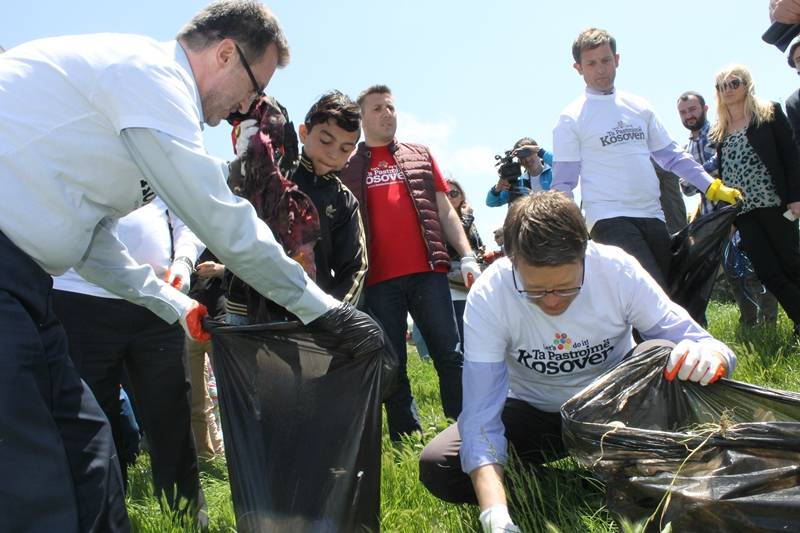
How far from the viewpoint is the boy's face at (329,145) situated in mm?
3430

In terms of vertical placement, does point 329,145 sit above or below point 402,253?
above

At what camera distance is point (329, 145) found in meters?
3.45

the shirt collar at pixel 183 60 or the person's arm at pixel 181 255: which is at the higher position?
the shirt collar at pixel 183 60

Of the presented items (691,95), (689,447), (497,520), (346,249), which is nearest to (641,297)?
(689,447)

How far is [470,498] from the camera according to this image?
2674 millimetres

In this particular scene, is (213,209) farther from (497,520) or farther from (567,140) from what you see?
(567,140)

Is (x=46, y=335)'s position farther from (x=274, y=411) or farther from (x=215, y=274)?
(x=215, y=274)

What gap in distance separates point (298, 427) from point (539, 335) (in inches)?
34.0

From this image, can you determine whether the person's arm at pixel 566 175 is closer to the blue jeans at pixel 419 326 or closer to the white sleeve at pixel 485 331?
the blue jeans at pixel 419 326

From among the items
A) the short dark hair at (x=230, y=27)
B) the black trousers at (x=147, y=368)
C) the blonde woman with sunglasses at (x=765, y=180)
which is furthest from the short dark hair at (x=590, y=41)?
the black trousers at (x=147, y=368)

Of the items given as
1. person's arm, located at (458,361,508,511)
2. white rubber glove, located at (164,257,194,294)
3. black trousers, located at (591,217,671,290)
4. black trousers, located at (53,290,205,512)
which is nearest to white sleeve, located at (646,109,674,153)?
black trousers, located at (591,217,671,290)

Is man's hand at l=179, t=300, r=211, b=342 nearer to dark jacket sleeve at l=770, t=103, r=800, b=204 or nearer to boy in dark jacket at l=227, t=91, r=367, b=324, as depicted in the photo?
boy in dark jacket at l=227, t=91, r=367, b=324

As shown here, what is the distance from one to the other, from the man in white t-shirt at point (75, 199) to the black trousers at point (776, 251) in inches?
138

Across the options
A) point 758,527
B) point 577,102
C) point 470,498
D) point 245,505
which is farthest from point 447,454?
point 577,102
